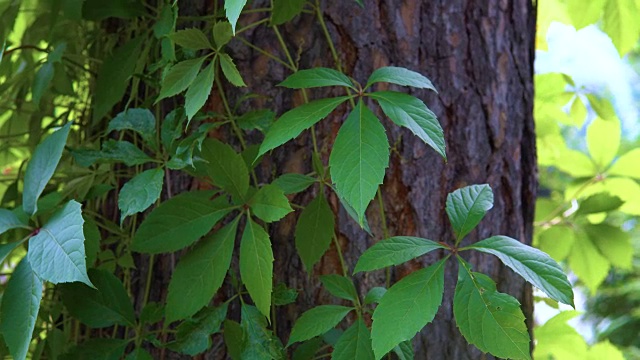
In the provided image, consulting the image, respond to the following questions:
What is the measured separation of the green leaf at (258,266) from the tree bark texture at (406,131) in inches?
7.6

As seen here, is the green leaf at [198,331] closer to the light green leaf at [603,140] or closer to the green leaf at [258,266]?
the green leaf at [258,266]

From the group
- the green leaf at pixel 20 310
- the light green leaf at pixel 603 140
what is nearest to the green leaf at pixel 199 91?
the green leaf at pixel 20 310

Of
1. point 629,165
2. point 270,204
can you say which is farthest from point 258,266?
point 629,165

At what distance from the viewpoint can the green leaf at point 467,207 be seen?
712mm

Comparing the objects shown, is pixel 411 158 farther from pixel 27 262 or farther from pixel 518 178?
pixel 27 262

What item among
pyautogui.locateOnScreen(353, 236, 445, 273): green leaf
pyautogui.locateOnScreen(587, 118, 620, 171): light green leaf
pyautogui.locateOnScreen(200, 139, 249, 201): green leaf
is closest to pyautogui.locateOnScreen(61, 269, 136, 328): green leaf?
pyautogui.locateOnScreen(200, 139, 249, 201): green leaf

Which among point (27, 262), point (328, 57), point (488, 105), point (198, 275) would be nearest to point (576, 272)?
point (488, 105)

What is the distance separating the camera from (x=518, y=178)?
41.0 inches

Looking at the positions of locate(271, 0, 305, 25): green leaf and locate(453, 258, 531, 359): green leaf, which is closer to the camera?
locate(453, 258, 531, 359): green leaf

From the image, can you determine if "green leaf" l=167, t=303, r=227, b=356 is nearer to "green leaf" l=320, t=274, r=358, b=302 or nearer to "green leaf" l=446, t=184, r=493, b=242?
"green leaf" l=320, t=274, r=358, b=302

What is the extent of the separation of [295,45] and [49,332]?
498mm

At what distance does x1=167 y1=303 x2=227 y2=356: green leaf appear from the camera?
0.78 meters

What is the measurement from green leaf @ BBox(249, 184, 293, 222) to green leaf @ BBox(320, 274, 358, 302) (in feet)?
0.39

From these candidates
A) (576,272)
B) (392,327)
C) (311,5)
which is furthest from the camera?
(576,272)
